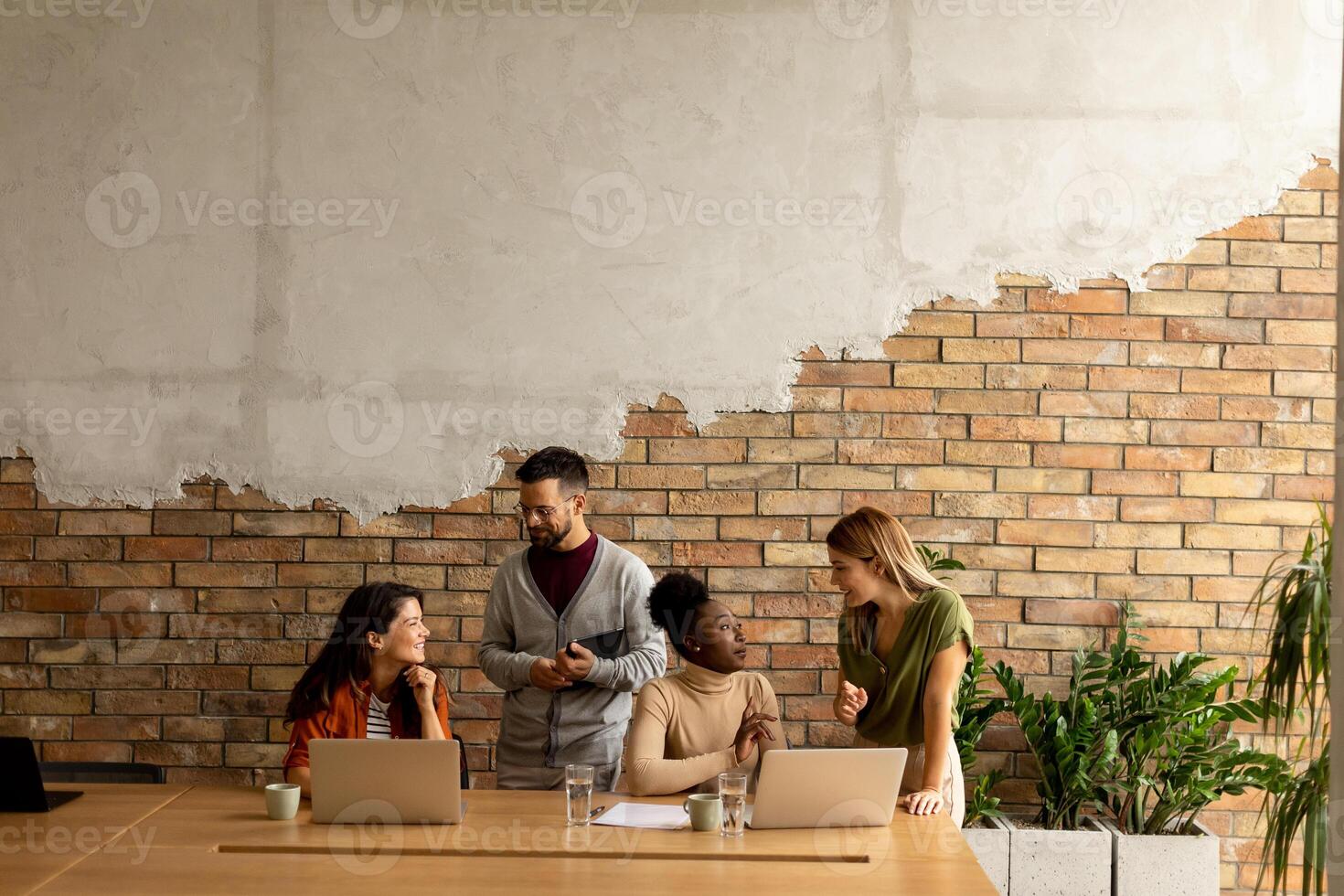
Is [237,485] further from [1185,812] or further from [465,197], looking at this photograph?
[1185,812]

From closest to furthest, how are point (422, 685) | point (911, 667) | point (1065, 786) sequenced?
point (911, 667) < point (422, 685) < point (1065, 786)

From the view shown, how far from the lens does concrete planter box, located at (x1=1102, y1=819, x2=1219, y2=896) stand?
367 cm

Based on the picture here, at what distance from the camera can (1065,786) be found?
149 inches

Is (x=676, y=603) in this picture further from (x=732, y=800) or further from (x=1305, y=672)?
(x=1305, y=672)

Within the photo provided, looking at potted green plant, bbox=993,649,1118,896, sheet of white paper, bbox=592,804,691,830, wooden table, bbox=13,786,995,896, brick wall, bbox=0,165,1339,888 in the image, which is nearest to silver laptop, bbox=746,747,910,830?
wooden table, bbox=13,786,995,896

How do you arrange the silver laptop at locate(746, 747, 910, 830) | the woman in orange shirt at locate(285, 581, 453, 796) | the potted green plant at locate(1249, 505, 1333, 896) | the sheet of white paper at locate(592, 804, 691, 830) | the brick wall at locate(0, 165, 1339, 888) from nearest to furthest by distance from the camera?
the silver laptop at locate(746, 747, 910, 830), the sheet of white paper at locate(592, 804, 691, 830), the woman in orange shirt at locate(285, 581, 453, 796), the potted green plant at locate(1249, 505, 1333, 896), the brick wall at locate(0, 165, 1339, 888)

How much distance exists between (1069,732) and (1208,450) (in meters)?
1.08

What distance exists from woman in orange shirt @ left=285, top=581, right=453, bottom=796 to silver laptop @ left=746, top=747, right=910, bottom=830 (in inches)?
37.5

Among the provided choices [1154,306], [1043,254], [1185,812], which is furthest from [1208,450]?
[1185,812]

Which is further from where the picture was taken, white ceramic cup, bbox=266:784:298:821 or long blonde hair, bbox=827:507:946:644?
long blonde hair, bbox=827:507:946:644

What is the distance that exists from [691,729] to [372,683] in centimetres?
86

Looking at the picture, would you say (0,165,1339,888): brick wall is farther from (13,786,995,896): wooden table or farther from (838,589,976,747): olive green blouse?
(13,786,995,896): wooden table

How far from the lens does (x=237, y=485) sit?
4086mm

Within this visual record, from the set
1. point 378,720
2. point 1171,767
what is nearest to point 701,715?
point 378,720
